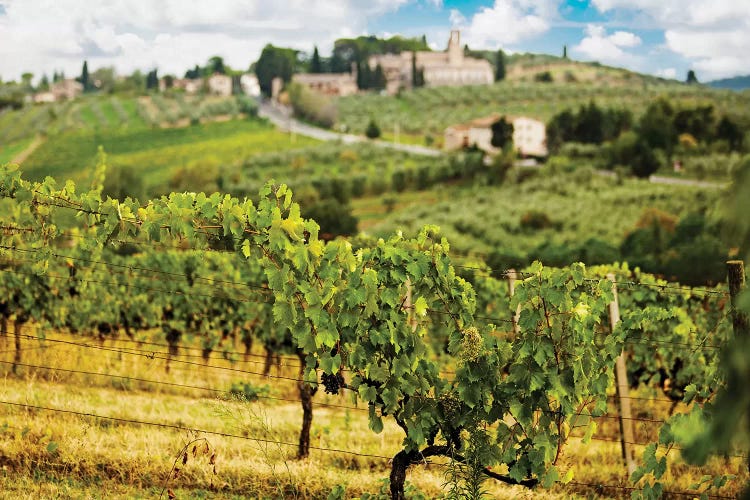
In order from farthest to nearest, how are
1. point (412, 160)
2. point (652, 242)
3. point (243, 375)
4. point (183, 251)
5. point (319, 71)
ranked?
point (319, 71)
point (412, 160)
point (652, 242)
point (183, 251)
point (243, 375)

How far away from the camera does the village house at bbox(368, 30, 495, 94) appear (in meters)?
139

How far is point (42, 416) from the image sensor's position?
268 inches

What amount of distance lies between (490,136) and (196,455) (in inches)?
3179

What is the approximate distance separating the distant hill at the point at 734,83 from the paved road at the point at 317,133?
52459 mm

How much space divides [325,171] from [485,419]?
6472 cm

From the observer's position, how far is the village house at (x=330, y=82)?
438 feet

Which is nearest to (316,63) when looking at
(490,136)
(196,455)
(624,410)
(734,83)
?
(490,136)

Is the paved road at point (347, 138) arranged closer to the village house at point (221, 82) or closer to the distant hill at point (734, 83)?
the village house at point (221, 82)

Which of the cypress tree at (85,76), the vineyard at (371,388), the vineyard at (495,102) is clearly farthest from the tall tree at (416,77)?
the vineyard at (371,388)

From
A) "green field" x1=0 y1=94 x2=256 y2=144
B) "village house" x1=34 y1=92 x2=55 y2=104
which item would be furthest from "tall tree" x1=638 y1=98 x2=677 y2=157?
"village house" x1=34 y1=92 x2=55 y2=104

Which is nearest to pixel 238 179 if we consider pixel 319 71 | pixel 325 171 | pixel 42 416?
pixel 325 171

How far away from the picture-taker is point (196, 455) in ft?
17.3

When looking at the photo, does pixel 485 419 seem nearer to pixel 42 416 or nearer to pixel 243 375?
pixel 42 416

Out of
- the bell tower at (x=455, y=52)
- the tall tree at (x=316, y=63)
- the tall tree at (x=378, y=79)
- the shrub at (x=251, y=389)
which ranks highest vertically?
the bell tower at (x=455, y=52)
